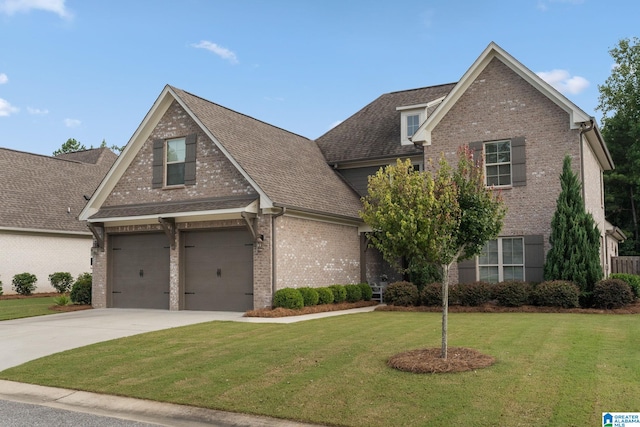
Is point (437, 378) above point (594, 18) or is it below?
below

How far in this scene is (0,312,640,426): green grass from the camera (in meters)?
6.84

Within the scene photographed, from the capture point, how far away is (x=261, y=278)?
17672 millimetres

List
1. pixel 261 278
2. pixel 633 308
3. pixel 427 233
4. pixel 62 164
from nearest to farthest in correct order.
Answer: pixel 427 233 < pixel 633 308 < pixel 261 278 < pixel 62 164

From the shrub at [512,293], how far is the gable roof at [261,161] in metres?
6.07

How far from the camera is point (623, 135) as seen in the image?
40.3 metres

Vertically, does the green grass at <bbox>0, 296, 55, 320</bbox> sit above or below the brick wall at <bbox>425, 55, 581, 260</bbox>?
below

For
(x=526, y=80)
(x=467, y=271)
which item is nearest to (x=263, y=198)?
(x=467, y=271)

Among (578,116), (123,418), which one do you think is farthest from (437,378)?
(578,116)

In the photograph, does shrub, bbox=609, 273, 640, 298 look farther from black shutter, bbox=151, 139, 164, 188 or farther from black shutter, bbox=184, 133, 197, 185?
black shutter, bbox=151, 139, 164, 188

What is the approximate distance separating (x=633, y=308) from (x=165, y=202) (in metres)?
15.2

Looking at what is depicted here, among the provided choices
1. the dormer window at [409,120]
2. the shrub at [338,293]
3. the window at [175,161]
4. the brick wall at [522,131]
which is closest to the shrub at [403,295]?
the shrub at [338,293]

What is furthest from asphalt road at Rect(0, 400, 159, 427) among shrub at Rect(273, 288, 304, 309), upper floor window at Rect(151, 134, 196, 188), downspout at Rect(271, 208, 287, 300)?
upper floor window at Rect(151, 134, 196, 188)

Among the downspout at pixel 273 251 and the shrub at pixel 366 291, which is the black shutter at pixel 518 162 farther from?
the downspout at pixel 273 251

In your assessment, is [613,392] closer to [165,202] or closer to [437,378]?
[437,378]
